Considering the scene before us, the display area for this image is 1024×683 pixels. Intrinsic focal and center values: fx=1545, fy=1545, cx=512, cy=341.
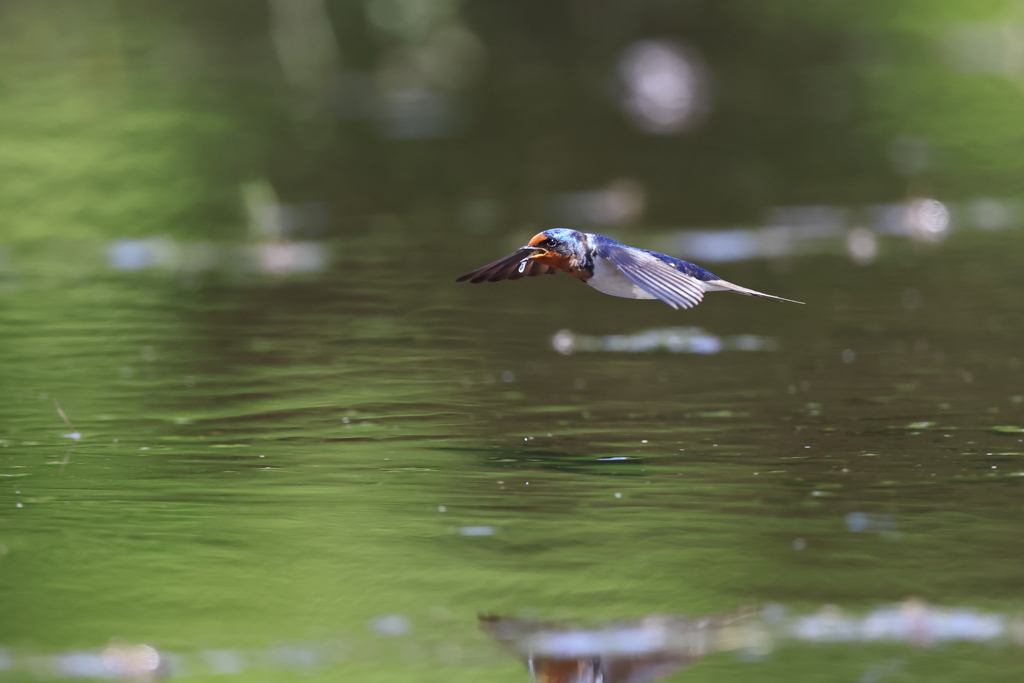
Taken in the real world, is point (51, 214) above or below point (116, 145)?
below

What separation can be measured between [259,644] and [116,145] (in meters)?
11.8

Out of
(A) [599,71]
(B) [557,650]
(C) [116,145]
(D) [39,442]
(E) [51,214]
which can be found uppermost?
(A) [599,71]

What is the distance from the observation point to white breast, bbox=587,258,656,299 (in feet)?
19.7

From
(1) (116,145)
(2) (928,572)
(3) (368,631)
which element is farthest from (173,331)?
(1) (116,145)

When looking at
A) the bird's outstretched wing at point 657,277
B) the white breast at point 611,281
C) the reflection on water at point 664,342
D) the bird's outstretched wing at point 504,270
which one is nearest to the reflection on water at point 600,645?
the bird's outstretched wing at point 657,277

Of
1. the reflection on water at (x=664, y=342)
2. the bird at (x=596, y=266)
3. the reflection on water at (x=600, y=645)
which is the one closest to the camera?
the reflection on water at (x=600, y=645)

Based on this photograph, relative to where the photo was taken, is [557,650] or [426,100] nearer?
[557,650]

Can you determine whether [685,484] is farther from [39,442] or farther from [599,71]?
[599,71]

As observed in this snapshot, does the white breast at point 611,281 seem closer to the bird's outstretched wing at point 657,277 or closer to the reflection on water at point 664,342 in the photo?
the bird's outstretched wing at point 657,277

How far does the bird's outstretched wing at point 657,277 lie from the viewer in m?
5.71

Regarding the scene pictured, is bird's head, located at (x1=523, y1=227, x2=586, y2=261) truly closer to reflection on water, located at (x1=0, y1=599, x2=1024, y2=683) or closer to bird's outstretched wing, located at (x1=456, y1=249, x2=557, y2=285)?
bird's outstretched wing, located at (x1=456, y1=249, x2=557, y2=285)

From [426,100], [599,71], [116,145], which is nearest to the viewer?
[116,145]

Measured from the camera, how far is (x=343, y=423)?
6230mm

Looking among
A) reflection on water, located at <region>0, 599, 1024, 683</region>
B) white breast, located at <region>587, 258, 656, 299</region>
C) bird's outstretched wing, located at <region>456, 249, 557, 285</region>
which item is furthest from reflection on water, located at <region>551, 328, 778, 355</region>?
reflection on water, located at <region>0, 599, 1024, 683</region>
